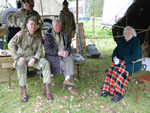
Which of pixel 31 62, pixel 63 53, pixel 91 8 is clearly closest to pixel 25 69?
pixel 31 62

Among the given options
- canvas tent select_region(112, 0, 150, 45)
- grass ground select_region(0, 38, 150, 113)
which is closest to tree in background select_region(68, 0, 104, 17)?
canvas tent select_region(112, 0, 150, 45)

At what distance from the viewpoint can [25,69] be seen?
2791mm

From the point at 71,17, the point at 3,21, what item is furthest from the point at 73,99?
the point at 3,21

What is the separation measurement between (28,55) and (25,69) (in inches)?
14.6

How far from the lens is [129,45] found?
3.01 meters

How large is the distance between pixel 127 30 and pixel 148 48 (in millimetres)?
2448

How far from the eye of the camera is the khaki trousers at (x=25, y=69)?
2.72 m

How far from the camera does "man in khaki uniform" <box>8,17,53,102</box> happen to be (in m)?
2.76

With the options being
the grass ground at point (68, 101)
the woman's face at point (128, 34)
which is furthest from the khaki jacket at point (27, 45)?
the woman's face at point (128, 34)

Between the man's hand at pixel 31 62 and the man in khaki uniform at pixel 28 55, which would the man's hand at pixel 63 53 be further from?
the man's hand at pixel 31 62

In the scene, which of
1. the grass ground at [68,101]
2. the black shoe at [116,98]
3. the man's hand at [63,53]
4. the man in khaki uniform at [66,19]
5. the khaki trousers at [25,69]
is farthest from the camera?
the man in khaki uniform at [66,19]

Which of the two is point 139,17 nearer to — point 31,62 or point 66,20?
point 66,20

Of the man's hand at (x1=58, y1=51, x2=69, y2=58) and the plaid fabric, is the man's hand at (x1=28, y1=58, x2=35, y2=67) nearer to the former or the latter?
the man's hand at (x1=58, y1=51, x2=69, y2=58)

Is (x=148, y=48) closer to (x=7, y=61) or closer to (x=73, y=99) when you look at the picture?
(x=73, y=99)
